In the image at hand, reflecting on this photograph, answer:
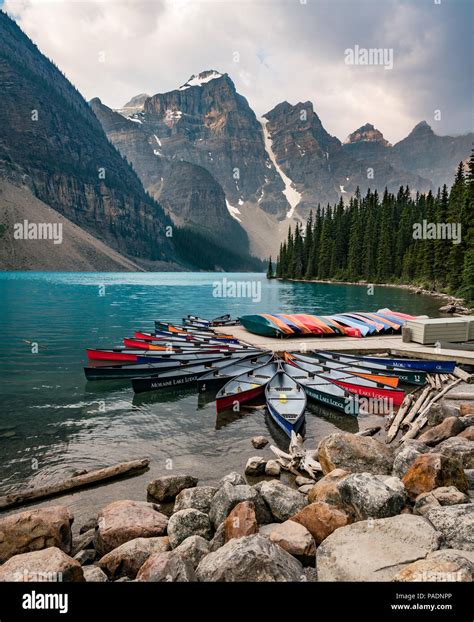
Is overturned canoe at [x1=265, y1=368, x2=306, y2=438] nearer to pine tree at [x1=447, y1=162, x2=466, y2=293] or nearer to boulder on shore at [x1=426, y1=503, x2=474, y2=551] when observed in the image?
boulder on shore at [x1=426, y1=503, x2=474, y2=551]

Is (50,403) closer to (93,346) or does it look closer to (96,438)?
(96,438)

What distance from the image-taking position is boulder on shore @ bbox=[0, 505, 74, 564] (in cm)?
745

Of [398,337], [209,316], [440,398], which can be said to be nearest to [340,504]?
[440,398]

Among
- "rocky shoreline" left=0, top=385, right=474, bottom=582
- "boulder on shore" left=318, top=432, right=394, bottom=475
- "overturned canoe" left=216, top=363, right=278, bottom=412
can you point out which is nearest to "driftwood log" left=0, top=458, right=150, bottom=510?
"rocky shoreline" left=0, top=385, right=474, bottom=582

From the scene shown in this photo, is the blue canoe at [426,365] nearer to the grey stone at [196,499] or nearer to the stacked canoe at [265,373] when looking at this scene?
the stacked canoe at [265,373]

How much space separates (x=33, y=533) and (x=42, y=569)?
1659 mm

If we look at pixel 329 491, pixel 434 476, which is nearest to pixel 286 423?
pixel 329 491

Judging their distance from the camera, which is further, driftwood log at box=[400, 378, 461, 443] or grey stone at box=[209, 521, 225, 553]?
driftwood log at box=[400, 378, 461, 443]

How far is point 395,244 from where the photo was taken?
A: 111688 millimetres

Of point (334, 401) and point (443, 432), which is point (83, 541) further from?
point (334, 401)

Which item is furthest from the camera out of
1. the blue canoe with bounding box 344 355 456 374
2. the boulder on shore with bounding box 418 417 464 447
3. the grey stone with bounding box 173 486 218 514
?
the blue canoe with bounding box 344 355 456 374

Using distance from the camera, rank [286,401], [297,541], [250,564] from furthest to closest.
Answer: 1. [286,401]
2. [297,541]
3. [250,564]

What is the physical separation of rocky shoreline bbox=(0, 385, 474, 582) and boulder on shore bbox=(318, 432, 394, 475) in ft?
0.09

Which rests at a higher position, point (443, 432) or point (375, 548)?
point (375, 548)
